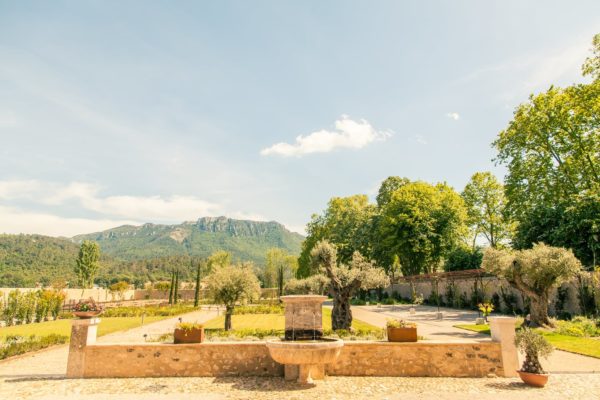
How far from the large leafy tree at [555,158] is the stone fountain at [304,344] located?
24911 millimetres

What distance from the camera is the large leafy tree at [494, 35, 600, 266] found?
88.4 feet

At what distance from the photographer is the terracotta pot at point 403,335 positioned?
34.7 ft

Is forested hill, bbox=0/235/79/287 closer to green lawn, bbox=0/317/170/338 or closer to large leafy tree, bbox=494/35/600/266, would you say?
green lawn, bbox=0/317/170/338

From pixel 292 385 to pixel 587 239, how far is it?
88.4 feet

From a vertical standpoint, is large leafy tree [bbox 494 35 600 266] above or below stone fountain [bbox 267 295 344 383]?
above

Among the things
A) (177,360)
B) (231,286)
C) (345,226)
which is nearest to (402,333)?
(177,360)

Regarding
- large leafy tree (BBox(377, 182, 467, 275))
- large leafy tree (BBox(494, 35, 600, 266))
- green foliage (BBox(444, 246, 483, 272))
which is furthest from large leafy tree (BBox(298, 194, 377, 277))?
large leafy tree (BBox(494, 35, 600, 266))

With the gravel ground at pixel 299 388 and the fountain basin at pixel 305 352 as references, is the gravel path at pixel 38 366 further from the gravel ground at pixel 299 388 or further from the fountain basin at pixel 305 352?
the fountain basin at pixel 305 352

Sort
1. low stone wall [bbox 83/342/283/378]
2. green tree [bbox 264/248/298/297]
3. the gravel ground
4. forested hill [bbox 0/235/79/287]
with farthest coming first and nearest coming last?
forested hill [bbox 0/235/79/287]
green tree [bbox 264/248/298/297]
low stone wall [bbox 83/342/283/378]
the gravel ground

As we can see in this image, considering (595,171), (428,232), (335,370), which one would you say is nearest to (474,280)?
(428,232)

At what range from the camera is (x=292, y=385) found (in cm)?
927

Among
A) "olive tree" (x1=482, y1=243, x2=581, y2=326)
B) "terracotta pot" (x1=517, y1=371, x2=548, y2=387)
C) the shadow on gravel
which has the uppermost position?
"olive tree" (x1=482, y1=243, x2=581, y2=326)

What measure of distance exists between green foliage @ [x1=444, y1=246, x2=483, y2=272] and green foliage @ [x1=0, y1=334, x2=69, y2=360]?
4044 cm

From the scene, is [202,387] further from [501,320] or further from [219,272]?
[219,272]
